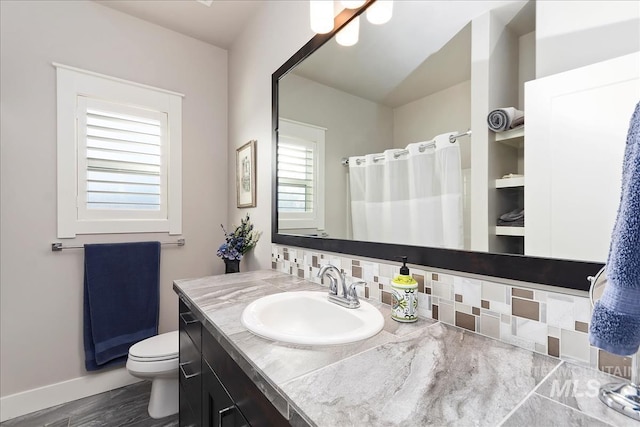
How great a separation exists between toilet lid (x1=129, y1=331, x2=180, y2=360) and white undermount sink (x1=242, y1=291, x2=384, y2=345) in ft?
3.15

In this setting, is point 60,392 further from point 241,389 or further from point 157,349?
point 241,389

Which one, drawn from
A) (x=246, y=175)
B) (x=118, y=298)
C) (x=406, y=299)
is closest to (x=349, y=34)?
(x=406, y=299)

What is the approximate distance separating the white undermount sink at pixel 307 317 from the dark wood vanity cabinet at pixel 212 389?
132 mm

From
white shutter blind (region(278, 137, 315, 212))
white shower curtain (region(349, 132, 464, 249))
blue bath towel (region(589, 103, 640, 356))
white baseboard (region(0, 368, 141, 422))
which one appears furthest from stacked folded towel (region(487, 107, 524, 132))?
white baseboard (region(0, 368, 141, 422))

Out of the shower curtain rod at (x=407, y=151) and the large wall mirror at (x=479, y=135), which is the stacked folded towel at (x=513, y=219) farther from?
the shower curtain rod at (x=407, y=151)

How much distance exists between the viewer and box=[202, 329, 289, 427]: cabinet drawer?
0.60 metres

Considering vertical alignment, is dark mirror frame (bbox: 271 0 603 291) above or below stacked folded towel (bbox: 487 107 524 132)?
below

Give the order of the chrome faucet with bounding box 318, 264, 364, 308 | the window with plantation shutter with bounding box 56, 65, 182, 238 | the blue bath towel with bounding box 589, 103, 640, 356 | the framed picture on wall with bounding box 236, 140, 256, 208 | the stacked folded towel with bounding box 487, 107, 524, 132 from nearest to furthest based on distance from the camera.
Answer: the blue bath towel with bounding box 589, 103, 640, 356, the stacked folded towel with bounding box 487, 107, 524, 132, the chrome faucet with bounding box 318, 264, 364, 308, the window with plantation shutter with bounding box 56, 65, 182, 238, the framed picture on wall with bounding box 236, 140, 256, 208

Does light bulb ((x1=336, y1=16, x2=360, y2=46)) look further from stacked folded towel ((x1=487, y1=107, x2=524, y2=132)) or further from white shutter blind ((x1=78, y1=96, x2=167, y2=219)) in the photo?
white shutter blind ((x1=78, y1=96, x2=167, y2=219))

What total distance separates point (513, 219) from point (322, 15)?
1.17 metres

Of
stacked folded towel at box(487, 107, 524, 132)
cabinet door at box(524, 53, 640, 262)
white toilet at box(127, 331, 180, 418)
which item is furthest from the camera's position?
white toilet at box(127, 331, 180, 418)

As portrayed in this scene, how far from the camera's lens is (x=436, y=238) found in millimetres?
902

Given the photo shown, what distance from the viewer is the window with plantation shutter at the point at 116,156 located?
1.90 metres

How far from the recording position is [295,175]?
1589 millimetres
